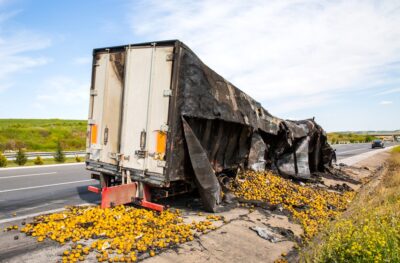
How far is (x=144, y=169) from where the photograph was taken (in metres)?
6.41

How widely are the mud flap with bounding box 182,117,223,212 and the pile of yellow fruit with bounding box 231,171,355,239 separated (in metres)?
1.82

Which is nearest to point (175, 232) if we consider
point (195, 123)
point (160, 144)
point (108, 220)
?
point (108, 220)

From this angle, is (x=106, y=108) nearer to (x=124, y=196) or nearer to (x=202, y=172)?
(x=124, y=196)

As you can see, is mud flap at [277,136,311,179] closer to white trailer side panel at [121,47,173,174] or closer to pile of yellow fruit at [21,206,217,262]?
pile of yellow fruit at [21,206,217,262]

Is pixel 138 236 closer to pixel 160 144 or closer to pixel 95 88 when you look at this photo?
pixel 160 144

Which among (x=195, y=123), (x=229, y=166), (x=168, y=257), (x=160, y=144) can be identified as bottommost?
(x=168, y=257)

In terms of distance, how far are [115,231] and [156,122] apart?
2235 millimetres

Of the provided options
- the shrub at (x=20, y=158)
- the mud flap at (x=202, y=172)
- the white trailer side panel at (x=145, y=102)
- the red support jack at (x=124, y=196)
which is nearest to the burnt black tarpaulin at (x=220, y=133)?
the mud flap at (x=202, y=172)

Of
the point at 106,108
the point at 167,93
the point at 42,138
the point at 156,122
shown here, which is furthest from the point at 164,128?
the point at 42,138

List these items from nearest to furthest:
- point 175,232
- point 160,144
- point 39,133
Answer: point 175,232, point 160,144, point 39,133

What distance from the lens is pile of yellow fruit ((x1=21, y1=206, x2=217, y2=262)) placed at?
183 inches

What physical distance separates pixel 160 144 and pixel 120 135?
3.95ft

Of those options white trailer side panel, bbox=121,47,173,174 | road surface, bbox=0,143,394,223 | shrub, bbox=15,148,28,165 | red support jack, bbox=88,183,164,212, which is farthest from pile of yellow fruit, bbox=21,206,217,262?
shrub, bbox=15,148,28,165

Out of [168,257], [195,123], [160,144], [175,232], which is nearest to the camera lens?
[168,257]
